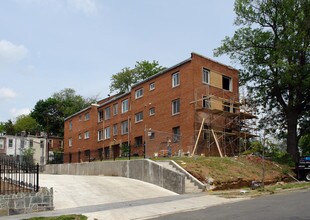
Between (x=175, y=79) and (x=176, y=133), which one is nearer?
(x=176, y=133)

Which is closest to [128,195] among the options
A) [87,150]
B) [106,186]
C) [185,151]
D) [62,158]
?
[106,186]

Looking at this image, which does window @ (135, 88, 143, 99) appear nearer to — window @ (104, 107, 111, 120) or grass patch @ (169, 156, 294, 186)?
window @ (104, 107, 111, 120)

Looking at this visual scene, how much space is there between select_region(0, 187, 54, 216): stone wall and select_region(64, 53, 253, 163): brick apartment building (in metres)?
15.4

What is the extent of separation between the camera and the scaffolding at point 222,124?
34.6 metres

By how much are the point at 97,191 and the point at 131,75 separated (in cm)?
5629

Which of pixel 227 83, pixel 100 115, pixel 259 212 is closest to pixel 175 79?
pixel 227 83

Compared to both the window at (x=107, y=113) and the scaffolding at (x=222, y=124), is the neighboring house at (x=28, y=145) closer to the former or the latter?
the window at (x=107, y=113)

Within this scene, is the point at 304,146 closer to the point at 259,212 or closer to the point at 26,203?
the point at 259,212

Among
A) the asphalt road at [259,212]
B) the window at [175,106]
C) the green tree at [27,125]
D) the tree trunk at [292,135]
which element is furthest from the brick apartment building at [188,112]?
the green tree at [27,125]

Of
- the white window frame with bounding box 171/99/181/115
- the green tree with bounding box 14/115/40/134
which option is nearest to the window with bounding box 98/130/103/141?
the white window frame with bounding box 171/99/181/115

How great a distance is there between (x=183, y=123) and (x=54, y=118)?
60.6m

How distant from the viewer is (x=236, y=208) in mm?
14414

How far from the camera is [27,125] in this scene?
96.6 metres

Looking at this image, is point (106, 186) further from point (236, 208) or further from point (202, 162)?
point (236, 208)
